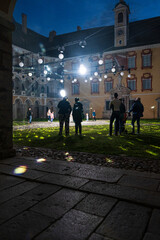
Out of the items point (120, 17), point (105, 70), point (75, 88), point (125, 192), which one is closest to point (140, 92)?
point (105, 70)

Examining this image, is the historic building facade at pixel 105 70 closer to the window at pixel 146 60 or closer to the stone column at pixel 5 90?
the window at pixel 146 60

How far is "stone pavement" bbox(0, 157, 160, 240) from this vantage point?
1629mm

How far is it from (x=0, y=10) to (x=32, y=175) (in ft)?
12.4

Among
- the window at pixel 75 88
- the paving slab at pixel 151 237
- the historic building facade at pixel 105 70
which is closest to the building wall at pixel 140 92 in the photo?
the historic building facade at pixel 105 70

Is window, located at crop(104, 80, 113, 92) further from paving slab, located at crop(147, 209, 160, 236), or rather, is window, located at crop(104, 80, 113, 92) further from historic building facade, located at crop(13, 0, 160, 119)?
paving slab, located at crop(147, 209, 160, 236)

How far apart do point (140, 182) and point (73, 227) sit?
4.56ft

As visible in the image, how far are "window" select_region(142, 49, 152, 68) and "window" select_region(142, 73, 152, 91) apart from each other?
1.31m

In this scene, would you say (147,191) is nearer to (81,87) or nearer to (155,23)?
(81,87)

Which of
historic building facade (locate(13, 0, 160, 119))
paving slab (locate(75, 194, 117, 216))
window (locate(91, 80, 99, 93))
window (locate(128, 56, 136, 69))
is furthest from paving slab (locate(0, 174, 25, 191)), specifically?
window (locate(91, 80, 99, 93))

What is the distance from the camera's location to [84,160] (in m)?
4.16

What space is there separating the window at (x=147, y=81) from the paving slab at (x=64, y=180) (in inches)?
1047

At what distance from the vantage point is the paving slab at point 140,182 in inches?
102

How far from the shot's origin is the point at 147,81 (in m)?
27.2

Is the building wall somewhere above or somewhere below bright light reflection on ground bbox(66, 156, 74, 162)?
above
